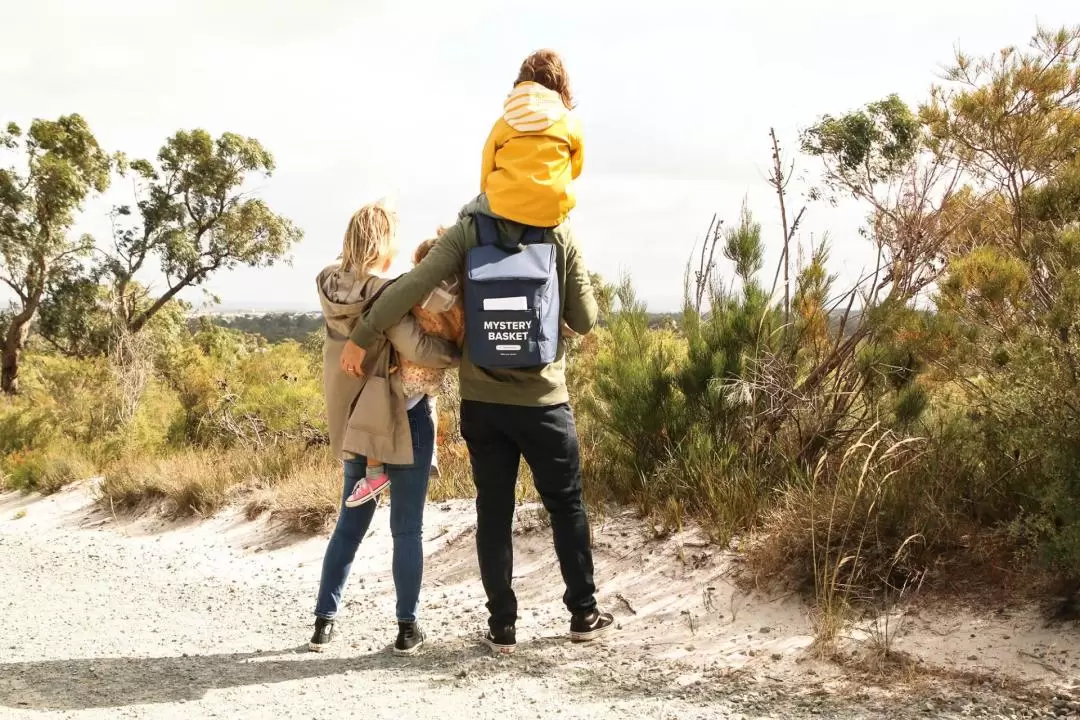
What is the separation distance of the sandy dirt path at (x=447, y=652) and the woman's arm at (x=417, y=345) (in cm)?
142

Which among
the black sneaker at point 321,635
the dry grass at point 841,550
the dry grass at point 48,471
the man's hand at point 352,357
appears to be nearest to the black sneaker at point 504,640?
the black sneaker at point 321,635

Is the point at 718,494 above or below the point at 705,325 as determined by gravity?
below

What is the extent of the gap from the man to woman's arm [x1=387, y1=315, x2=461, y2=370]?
0.07 meters

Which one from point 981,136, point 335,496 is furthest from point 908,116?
point 335,496

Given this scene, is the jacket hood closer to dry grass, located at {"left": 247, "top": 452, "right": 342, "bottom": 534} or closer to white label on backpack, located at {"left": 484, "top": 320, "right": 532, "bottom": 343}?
white label on backpack, located at {"left": 484, "top": 320, "right": 532, "bottom": 343}

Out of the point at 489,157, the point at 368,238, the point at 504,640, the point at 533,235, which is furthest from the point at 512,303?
the point at 504,640

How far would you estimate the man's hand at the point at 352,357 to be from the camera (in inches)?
163

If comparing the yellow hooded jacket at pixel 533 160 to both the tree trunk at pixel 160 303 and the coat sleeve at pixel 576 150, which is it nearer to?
the coat sleeve at pixel 576 150

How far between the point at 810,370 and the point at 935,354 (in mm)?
964

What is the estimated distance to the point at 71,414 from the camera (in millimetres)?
12195

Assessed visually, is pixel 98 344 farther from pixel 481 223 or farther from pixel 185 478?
pixel 481 223

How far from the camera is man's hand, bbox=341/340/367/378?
4148 millimetres

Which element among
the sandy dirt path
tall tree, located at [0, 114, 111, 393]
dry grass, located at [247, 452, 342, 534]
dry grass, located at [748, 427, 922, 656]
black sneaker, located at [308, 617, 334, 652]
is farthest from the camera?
tall tree, located at [0, 114, 111, 393]

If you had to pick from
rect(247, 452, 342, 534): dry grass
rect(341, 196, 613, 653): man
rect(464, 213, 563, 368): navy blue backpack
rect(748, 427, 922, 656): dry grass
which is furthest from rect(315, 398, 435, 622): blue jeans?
rect(247, 452, 342, 534): dry grass
